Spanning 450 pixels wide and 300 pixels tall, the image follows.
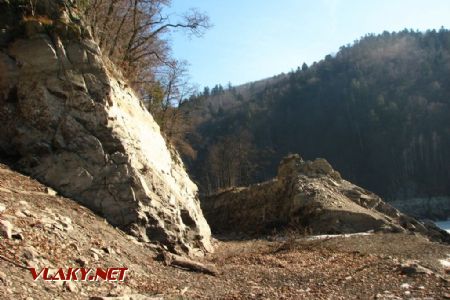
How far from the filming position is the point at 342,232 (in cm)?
2053

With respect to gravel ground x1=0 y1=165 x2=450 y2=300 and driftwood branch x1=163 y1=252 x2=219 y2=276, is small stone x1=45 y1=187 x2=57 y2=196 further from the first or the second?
driftwood branch x1=163 y1=252 x2=219 y2=276

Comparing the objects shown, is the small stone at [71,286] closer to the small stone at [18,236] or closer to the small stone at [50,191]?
the small stone at [18,236]

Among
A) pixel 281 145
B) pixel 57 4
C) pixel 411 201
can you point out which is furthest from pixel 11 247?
pixel 281 145

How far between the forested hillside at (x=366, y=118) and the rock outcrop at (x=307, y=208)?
173 feet

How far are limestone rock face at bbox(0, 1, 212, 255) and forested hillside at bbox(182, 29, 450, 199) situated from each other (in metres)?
68.1

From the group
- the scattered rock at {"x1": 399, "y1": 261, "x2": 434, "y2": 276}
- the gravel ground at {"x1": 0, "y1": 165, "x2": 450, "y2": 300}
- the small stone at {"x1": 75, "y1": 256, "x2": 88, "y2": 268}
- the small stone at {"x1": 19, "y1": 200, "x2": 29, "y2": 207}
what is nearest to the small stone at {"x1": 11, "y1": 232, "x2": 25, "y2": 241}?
the gravel ground at {"x1": 0, "y1": 165, "x2": 450, "y2": 300}

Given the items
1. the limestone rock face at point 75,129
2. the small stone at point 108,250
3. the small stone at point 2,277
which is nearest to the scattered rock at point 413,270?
the limestone rock face at point 75,129

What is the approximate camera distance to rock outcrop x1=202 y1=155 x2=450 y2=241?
21266mm

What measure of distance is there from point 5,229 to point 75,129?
4659 millimetres

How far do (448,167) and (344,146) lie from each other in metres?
21.4

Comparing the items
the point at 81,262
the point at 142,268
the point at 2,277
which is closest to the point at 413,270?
the point at 142,268

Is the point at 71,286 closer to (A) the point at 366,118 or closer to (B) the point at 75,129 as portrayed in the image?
(B) the point at 75,129

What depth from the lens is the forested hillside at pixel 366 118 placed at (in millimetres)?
101250

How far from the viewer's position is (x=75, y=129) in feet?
36.5
